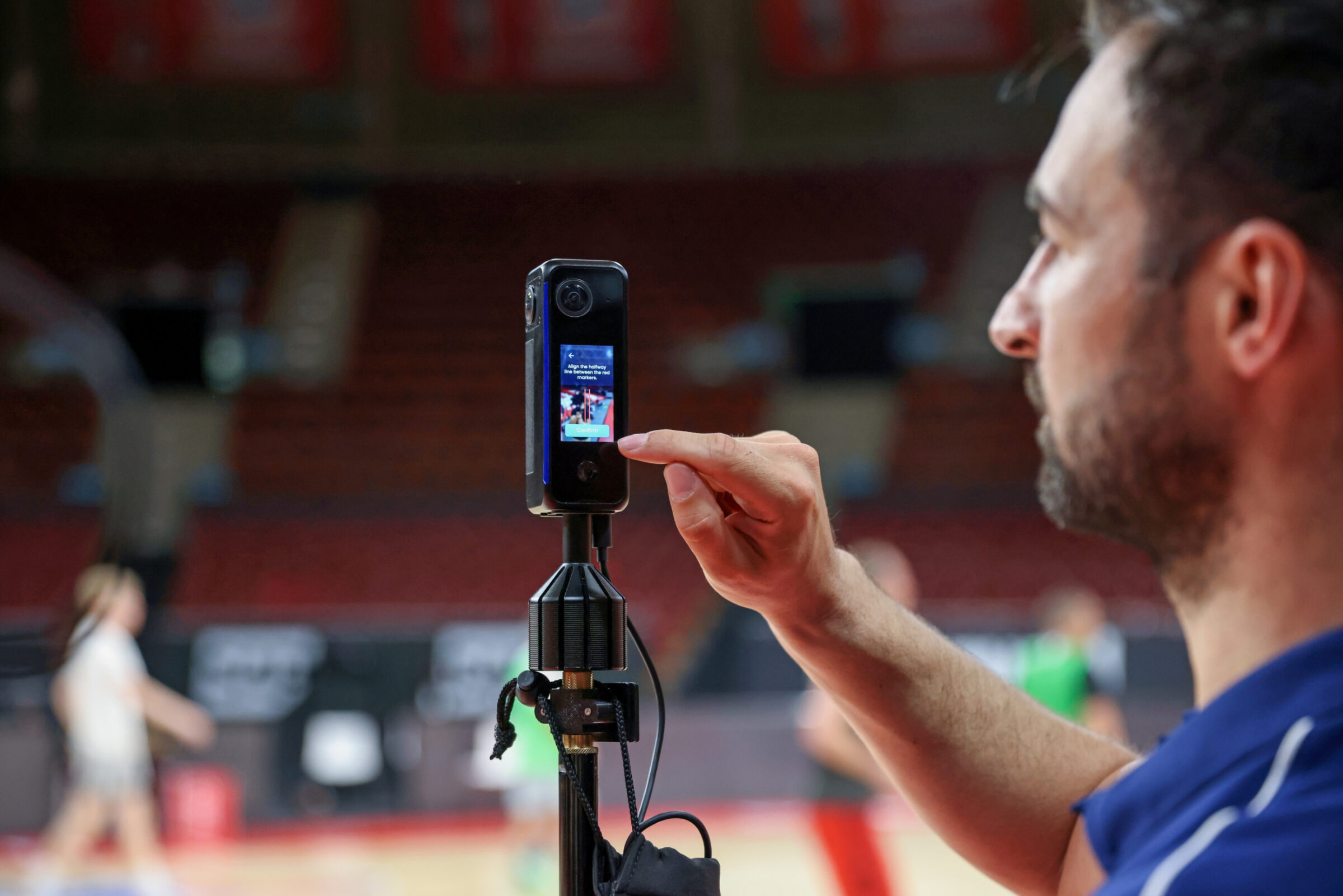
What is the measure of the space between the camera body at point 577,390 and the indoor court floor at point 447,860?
460 cm

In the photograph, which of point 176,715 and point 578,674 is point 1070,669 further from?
point 578,674

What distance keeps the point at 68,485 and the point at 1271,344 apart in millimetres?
11664

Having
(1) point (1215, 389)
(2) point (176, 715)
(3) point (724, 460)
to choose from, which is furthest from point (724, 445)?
(2) point (176, 715)

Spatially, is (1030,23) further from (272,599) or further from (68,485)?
(68,485)

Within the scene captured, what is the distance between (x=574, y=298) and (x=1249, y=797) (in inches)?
23.5

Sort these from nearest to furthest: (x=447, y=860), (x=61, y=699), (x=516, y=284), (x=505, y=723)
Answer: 1. (x=505, y=723)
2. (x=61, y=699)
3. (x=447, y=860)
4. (x=516, y=284)

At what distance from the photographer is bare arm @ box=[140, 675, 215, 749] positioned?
586 centimetres

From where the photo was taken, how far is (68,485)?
10.7m

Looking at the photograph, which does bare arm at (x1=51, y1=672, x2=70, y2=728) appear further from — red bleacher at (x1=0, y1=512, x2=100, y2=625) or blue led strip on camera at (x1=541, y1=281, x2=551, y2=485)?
blue led strip on camera at (x1=541, y1=281, x2=551, y2=485)

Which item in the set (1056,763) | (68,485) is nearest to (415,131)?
(68,485)

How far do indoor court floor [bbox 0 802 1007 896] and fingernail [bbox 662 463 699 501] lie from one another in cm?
464

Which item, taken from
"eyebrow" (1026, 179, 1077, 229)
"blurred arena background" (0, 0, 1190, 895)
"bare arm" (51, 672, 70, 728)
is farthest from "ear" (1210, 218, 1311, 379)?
"blurred arena background" (0, 0, 1190, 895)

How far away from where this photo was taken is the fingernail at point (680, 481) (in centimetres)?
87

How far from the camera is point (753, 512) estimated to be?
922 mm
